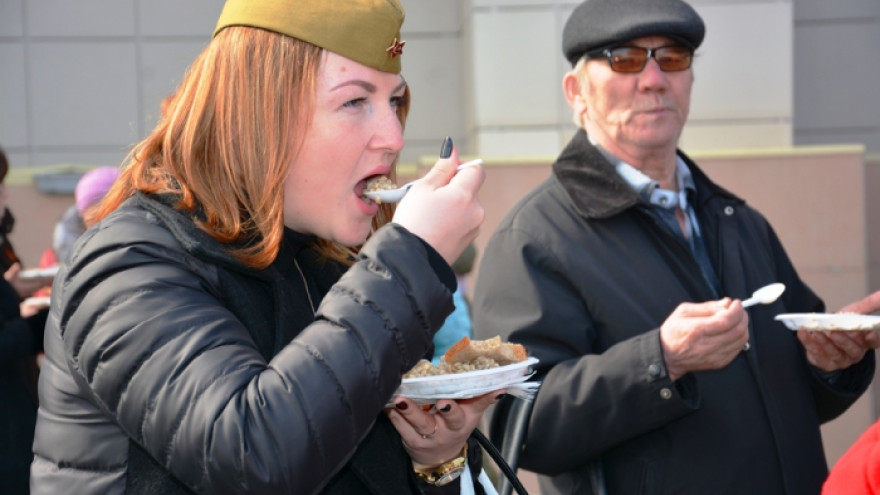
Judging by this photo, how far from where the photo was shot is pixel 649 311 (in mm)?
3215

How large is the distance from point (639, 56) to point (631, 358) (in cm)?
114

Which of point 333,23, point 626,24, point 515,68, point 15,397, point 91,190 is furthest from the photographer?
point 515,68

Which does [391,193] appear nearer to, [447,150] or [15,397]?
[447,150]

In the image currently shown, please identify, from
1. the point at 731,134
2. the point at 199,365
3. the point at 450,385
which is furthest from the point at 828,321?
the point at 731,134

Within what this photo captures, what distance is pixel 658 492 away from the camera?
303 centimetres

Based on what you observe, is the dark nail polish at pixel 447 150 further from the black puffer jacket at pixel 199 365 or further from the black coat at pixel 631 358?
the black coat at pixel 631 358

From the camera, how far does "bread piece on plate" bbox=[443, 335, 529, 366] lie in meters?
2.08

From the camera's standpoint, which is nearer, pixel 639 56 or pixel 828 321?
pixel 828 321

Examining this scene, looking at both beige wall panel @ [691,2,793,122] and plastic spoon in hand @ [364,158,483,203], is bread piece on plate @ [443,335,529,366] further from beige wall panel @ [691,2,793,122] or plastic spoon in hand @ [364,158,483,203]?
beige wall panel @ [691,2,793,122]

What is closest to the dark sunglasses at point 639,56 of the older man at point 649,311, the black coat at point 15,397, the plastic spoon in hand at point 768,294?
the older man at point 649,311

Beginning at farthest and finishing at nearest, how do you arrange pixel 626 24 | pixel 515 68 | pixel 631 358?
pixel 515 68, pixel 626 24, pixel 631 358

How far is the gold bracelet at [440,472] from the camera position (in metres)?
2.13

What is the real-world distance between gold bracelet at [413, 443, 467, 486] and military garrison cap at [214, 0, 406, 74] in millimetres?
775

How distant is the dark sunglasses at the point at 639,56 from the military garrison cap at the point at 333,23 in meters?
1.74
